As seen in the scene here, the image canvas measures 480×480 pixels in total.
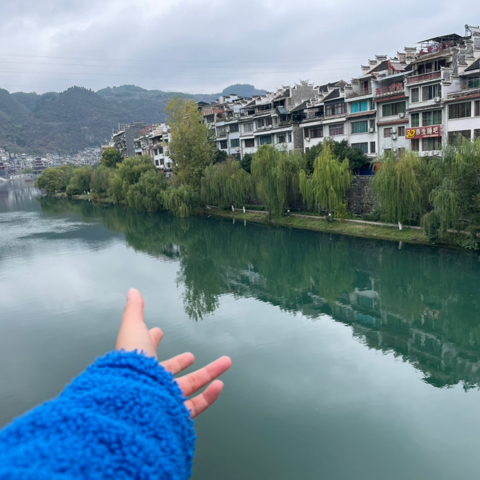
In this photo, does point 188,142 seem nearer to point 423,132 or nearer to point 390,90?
point 390,90

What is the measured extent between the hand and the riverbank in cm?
1426

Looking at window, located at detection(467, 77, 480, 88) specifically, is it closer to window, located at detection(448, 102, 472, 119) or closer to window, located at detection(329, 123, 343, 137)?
window, located at detection(448, 102, 472, 119)

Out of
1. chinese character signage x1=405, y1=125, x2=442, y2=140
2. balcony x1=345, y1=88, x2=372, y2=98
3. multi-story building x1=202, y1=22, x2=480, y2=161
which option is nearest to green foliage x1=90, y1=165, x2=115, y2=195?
multi-story building x1=202, y1=22, x2=480, y2=161

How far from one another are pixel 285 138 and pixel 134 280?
16255mm

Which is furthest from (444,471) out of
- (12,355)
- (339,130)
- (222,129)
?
(222,129)

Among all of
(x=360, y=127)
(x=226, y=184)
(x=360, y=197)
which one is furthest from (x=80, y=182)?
(x=360, y=197)

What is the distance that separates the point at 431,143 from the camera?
59.5 ft

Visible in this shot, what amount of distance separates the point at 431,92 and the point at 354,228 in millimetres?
6469

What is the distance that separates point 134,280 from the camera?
13.8m

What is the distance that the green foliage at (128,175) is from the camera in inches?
1256

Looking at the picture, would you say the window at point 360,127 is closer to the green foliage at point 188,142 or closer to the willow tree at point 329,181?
the willow tree at point 329,181

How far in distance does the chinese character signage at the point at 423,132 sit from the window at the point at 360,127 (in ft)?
9.86

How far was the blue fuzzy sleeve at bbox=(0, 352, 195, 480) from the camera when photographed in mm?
618

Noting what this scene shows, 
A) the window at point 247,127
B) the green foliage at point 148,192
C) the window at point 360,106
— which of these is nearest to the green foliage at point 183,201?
the green foliage at point 148,192
